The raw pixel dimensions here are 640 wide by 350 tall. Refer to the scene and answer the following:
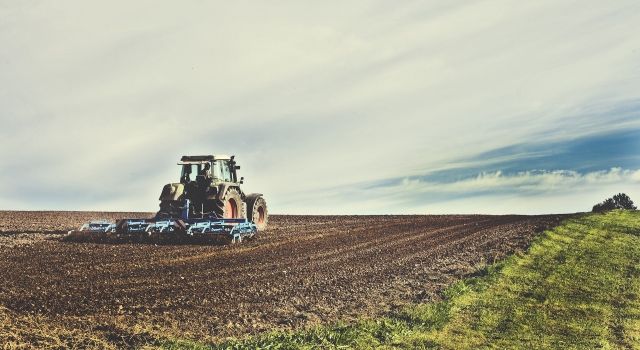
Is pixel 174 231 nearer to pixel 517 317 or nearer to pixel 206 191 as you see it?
pixel 206 191

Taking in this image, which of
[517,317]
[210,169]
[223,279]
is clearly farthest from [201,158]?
[517,317]

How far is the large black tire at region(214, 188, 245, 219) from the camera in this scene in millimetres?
20172

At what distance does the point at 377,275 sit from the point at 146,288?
17.0ft

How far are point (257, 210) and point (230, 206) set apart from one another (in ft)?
6.26

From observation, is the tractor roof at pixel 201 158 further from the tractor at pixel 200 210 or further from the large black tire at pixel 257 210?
the large black tire at pixel 257 210

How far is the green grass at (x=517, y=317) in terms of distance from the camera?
8.14m

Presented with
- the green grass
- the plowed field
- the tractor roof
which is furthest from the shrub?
the tractor roof

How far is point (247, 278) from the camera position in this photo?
40.1 feet

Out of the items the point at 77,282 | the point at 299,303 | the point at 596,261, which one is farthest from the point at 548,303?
the point at 77,282

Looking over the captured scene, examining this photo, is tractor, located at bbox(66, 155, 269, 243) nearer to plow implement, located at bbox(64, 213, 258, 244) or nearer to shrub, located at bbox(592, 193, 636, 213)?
plow implement, located at bbox(64, 213, 258, 244)

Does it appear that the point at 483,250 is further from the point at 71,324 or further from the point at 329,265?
the point at 71,324

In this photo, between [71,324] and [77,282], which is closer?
[71,324]

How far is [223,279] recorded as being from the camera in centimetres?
1210

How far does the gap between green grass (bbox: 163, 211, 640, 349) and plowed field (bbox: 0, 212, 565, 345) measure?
0.65 meters
